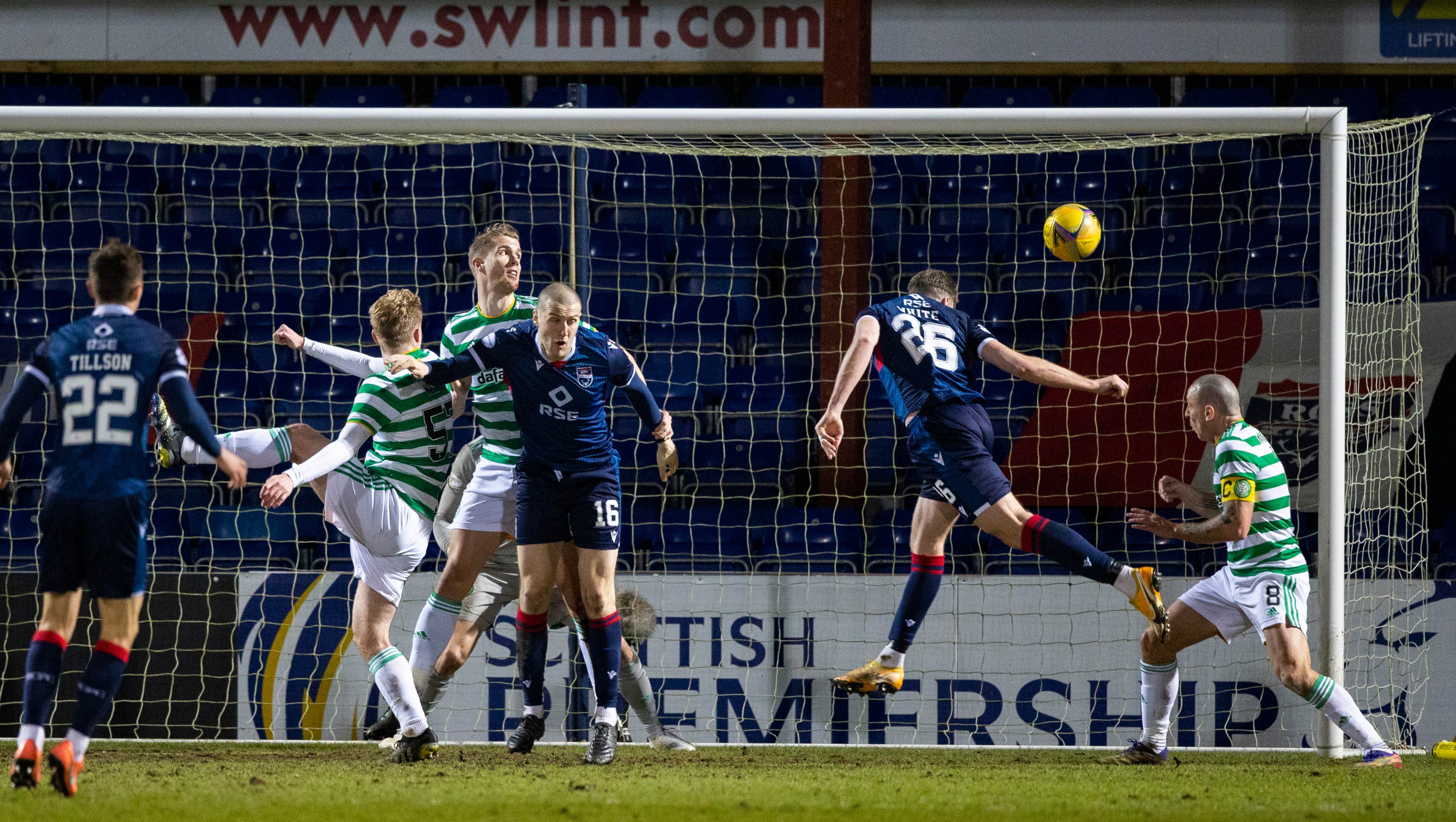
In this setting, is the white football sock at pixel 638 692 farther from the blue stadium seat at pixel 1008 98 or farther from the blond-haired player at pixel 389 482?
the blue stadium seat at pixel 1008 98

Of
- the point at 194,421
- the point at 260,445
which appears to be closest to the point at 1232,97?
the point at 260,445

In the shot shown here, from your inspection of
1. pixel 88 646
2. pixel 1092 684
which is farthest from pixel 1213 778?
pixel 88 646

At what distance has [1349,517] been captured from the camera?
7.04 m

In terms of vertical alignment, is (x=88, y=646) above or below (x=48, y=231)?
below

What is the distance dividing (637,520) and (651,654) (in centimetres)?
149

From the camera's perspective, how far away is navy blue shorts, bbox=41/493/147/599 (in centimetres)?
415

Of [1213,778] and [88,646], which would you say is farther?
[88,646]

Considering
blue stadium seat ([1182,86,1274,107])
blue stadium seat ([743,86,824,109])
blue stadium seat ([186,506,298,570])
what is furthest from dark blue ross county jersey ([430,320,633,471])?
blue stadium seat ([1182,86,1274,107])

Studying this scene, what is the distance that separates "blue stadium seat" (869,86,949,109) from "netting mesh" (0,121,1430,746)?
685mm

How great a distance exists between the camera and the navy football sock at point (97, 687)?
4117 mm

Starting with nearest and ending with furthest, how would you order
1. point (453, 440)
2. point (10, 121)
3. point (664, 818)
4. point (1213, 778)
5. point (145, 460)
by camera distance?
point (664, 818)
point (145, 460)
point (1213, 778)
point (10, 121)
point (453, 440)

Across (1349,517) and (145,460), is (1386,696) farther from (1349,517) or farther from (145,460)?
(145,460)

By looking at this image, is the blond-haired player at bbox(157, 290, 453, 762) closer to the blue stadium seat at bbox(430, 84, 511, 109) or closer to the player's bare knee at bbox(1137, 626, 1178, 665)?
the player's bare knee at bbox(1137, 626, 1178, 665)

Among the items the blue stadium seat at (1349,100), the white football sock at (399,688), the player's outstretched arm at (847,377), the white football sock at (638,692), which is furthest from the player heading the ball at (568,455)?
the blue stadium seat at (1349,100)
